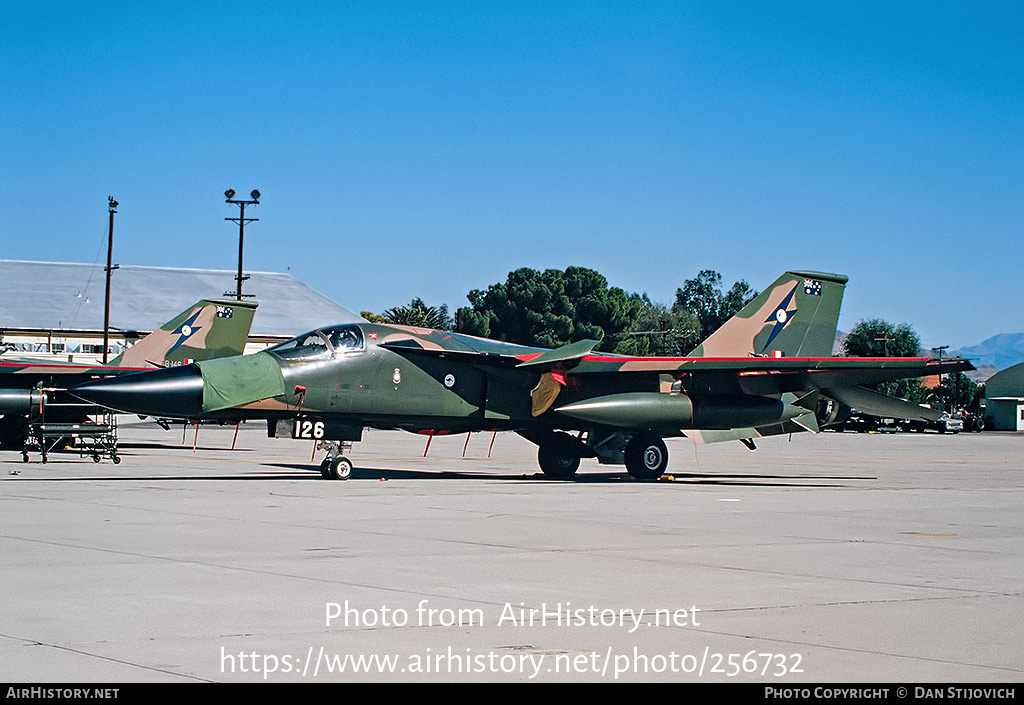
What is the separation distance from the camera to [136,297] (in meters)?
83.9

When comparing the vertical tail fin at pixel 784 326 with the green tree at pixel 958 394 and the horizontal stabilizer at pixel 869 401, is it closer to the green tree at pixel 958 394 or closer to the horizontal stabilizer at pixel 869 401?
the horizontal stabilizer at pixel 869 401

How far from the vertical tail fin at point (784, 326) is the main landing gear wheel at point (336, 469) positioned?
7916mm

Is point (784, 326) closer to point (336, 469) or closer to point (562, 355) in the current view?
point (562, 355)

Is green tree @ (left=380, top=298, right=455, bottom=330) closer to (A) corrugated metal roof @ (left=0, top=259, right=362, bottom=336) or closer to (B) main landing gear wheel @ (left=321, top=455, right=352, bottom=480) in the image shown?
(A) corrugated metal roof @ (left=0, top=259, right=362, bottom=336)

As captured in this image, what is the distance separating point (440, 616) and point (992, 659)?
10.4 feet

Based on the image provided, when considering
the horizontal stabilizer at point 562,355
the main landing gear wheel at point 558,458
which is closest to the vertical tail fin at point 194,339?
the main landing gear wheel at point 558,458

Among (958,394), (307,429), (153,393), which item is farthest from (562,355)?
(958,394)

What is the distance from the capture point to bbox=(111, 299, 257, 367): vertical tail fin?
30062 mm

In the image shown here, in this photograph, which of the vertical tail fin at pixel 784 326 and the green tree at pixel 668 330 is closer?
the vertical tail fin at pixel 784 326

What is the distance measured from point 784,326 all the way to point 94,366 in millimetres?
17035

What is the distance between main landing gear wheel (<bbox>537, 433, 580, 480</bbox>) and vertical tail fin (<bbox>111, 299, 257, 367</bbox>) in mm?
11464

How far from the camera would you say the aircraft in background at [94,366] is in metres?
26.0

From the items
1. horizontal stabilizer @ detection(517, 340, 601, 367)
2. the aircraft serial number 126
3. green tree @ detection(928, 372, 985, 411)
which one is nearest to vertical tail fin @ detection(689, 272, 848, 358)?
horizontal stabilizer @ detection(517, 340, 601, 367)
